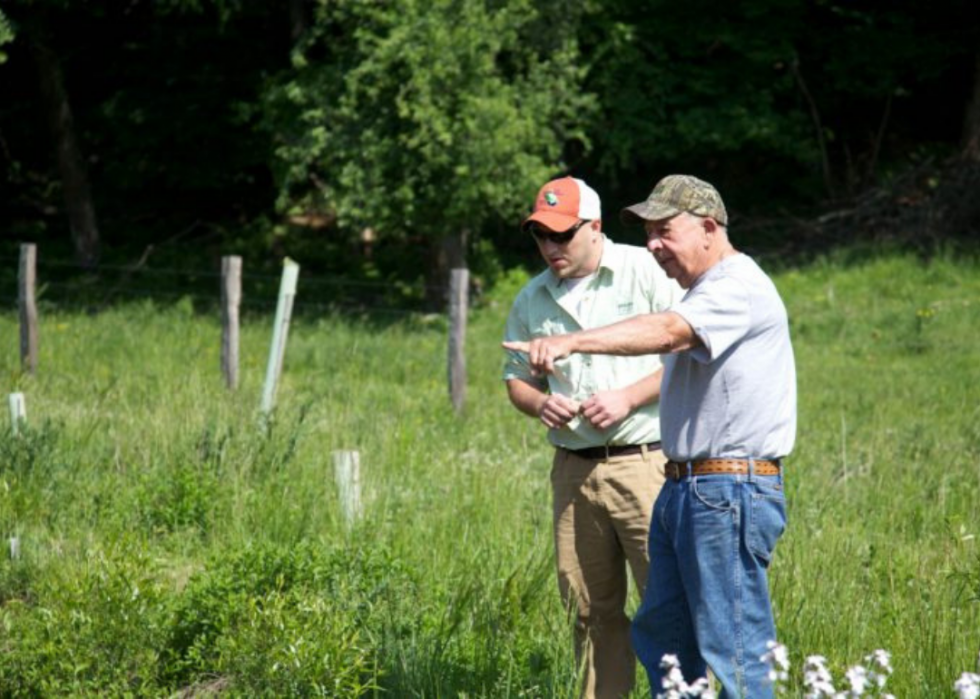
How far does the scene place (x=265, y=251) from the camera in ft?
80.0

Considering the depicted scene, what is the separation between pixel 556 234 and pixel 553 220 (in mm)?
73

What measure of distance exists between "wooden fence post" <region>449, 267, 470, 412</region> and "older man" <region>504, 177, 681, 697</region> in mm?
7044

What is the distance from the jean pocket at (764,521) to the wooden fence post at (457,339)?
806cm

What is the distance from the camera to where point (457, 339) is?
1228cm

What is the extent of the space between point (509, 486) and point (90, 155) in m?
20.1

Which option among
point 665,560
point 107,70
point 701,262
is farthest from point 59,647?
point 107,70

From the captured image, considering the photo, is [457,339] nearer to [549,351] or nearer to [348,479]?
[348,479]

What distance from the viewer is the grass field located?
5113 mm

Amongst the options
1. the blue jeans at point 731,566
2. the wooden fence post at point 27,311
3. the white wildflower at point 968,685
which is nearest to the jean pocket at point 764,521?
the blue jeans at point 731,566

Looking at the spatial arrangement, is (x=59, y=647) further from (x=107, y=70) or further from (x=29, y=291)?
(x=107, y=70)

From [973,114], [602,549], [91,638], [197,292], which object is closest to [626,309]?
[602,549]

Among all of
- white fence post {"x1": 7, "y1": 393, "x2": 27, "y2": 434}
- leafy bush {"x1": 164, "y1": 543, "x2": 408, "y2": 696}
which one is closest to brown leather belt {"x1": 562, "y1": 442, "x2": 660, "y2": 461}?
leafy bush {"x1": 164, "y1": 543, "x2": 408, "y2": 696}

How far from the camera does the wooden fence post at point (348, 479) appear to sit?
704 cm

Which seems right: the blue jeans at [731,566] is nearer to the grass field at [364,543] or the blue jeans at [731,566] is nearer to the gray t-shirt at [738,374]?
the gray t-shirt at [738,374]
